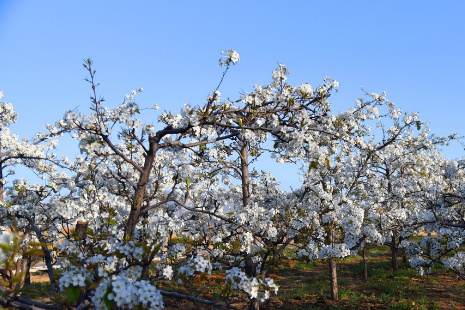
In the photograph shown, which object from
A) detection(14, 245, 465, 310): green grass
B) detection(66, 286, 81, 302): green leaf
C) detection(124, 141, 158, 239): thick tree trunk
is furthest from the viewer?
detection(14, 245, 465, 310): green grass

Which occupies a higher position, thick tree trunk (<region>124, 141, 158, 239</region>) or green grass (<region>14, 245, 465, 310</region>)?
thick tree trunk (<region>124, 141, 158, 239</region>)

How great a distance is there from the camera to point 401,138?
53.9ft

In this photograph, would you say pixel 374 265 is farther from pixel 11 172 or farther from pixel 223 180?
pixel 11 172

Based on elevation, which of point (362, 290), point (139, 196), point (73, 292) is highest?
point (139, 196)

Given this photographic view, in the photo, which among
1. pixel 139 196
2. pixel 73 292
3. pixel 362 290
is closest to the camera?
pixel 73 292

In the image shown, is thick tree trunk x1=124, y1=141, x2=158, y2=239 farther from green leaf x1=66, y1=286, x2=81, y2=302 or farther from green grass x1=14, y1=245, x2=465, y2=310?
green grass x1=14, y1=245, x2=465, y2=310

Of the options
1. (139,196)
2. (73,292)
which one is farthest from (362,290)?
(73,292)

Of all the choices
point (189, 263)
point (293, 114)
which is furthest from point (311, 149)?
point (189, 263)

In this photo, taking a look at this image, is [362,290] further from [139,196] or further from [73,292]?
[73,292]

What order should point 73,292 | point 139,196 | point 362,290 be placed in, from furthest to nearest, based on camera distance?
point 362,290 → point 139,196 → point 73,292

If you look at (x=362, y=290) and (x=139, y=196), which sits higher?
(x=139, y=196)

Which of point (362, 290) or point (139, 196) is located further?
point (362, 290)

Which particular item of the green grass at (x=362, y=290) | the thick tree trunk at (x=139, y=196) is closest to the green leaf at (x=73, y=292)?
the thick tree trunk at (x=139, y=196)

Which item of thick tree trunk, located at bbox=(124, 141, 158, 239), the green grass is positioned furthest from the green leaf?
the green grass
